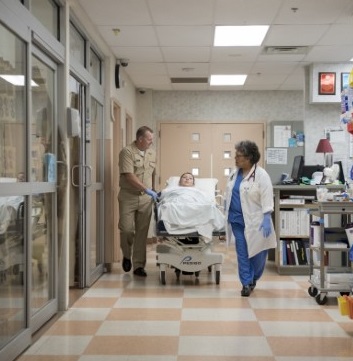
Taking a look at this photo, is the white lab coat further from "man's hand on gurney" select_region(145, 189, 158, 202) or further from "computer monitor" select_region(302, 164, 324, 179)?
"computer monitor" select_region(302, 164, 324, 179)

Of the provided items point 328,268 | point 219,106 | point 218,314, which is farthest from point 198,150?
point 218,314

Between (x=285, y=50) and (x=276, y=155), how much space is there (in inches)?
54.4

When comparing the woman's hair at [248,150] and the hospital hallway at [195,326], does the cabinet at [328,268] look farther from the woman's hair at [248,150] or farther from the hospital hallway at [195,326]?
the woman's hair at [248,150]

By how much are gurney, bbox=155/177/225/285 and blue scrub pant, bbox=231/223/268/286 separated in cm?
33

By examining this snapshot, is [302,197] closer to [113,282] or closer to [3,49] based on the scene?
[113,282]

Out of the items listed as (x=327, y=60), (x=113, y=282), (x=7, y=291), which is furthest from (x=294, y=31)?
(x=7, y=291)

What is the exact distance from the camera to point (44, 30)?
12.4ft

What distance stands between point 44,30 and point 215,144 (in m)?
6.18

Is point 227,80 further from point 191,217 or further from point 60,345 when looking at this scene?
point 60,345

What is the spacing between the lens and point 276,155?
24.1 ft

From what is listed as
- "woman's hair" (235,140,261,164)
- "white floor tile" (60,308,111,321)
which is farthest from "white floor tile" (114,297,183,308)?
"woman's hair" (235,140,261,164)

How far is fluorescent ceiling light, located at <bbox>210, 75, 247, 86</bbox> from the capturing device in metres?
8.32

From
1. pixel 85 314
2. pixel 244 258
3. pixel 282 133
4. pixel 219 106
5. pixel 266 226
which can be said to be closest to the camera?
pixel 85 314

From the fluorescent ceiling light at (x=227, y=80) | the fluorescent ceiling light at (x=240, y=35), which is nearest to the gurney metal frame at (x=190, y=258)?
the fluorescent ceiling light at (x=240, y=35)
